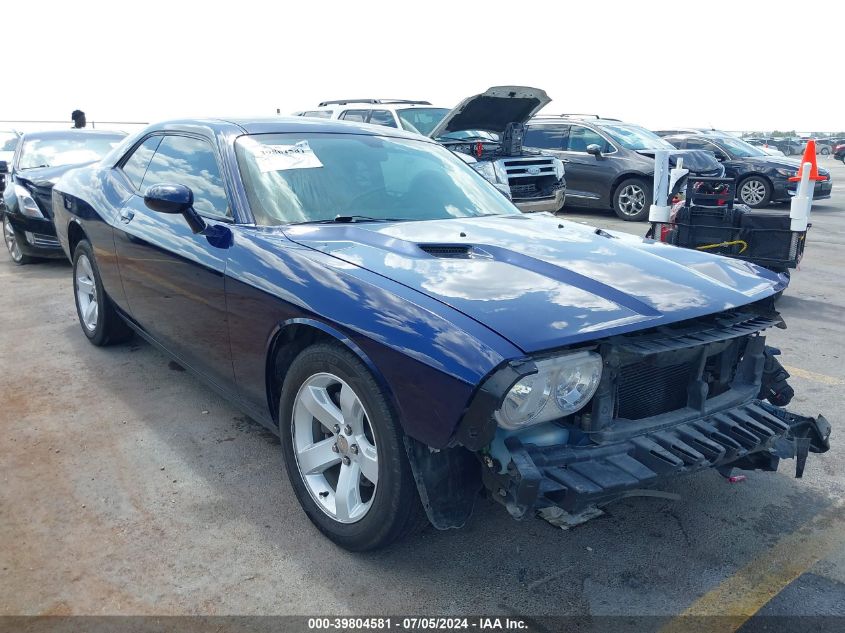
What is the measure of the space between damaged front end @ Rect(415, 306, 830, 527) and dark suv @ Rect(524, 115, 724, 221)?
928cm

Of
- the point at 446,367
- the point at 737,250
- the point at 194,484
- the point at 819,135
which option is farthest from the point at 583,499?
the point at 819,135

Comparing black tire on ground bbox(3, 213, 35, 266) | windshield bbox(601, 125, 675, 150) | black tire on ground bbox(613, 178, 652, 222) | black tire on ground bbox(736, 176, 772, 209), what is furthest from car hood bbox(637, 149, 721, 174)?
black tire on ground bbox(3, 213, 35, 266)

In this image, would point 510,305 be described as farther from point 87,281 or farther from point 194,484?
point 87,281

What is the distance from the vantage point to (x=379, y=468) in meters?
2.37

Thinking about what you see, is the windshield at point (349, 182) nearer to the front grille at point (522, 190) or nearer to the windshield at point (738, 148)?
the front grille at point (522, 190)

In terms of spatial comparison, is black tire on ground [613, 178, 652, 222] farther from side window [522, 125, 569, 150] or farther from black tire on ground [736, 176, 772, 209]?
black tire on ground [736, 176, 772, 209]

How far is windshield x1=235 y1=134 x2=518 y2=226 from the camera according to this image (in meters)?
3.18

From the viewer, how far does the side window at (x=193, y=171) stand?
3.33 m

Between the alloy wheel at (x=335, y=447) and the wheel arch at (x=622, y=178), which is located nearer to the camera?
the alloy wheel at (x=335, y=447)

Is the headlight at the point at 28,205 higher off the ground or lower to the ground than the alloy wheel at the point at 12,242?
higher

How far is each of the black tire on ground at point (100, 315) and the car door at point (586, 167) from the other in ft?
30.3

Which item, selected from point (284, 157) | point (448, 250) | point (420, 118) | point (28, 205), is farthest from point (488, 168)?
point (448, 250)

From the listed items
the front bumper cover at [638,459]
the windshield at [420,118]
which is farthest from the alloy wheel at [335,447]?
the windshield at [420,118]

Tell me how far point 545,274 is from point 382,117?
8.91 meters
